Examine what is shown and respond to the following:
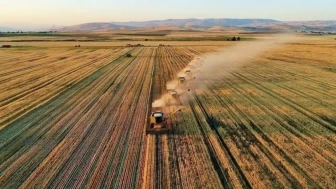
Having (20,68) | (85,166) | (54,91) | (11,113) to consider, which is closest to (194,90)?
(54,91)

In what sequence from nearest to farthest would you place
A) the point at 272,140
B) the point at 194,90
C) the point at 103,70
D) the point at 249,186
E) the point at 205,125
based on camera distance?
the point at 249,186, the point at 272,140, the point at 205,125, the point at 194,90, the point at 103,70

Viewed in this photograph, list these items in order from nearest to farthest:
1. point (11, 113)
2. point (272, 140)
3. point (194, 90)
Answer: point (272, 140), point (11, 113), point (194, 90)

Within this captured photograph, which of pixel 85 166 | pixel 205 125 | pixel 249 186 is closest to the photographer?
pixel 249 186

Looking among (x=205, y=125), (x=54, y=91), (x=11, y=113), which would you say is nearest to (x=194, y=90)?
(x=205, y=125)

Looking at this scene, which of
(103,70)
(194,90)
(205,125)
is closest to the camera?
(205,125)

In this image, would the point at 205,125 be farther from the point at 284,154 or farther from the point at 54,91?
the point at 54,91

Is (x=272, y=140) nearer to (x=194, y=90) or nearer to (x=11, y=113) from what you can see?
(x=194, y=90)

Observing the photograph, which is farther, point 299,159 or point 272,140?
point 272,140

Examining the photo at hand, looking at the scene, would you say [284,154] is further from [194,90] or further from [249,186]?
[194,90]

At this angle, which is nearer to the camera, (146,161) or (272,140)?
(146,161)
